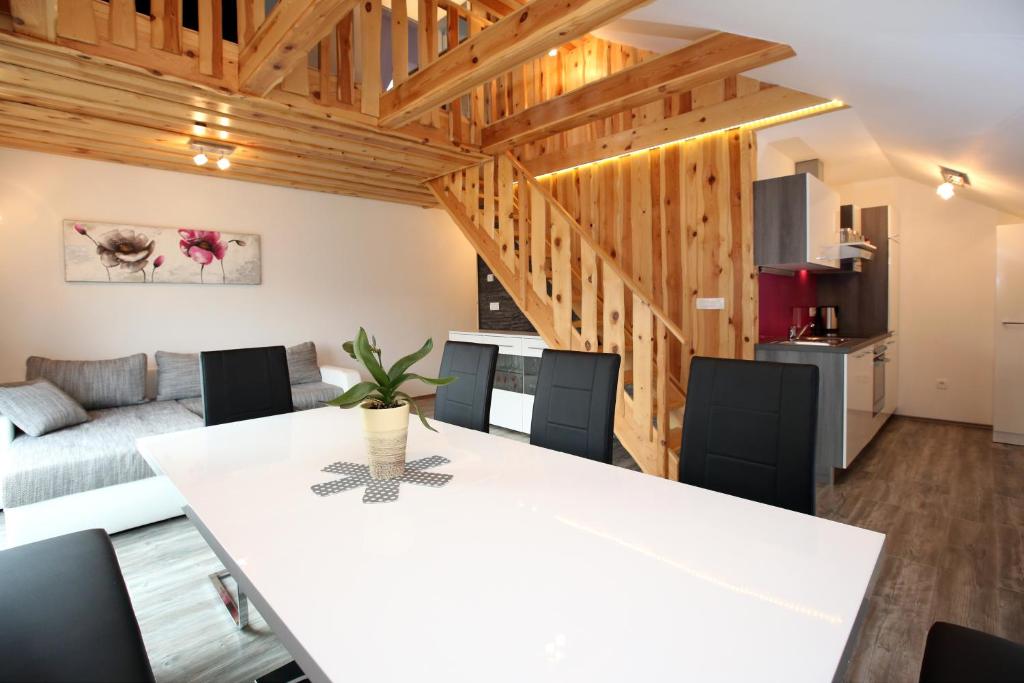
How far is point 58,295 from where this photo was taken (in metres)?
4.04

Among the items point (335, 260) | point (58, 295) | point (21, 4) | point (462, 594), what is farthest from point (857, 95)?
point (58, 295)

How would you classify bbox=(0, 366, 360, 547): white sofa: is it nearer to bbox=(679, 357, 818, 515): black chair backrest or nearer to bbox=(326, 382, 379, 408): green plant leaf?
bbox=(326, 382, 379, 408): green plant leaf

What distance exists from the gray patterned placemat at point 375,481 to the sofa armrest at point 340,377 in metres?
3.25

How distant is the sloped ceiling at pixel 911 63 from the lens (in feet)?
5.03

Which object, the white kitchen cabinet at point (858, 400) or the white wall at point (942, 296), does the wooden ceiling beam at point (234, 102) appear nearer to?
the white kitchen cabinet at point (858, 400)

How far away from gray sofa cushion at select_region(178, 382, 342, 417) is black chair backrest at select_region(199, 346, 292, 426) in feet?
4.79

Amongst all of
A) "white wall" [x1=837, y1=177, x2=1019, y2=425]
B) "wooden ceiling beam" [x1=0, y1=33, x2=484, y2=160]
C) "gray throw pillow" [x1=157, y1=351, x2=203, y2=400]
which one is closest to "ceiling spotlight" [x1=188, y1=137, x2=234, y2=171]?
"wooden ceiling beam" [x1=0, y1=33, x2=484, y2=160]

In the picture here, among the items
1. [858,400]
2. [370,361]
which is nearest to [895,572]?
[858,400]

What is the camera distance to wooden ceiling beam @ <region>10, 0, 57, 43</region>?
2.25 metres

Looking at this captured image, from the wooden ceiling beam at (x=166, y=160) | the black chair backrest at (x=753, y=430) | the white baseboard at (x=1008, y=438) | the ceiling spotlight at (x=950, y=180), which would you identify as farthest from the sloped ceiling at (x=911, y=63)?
the wooden ceiling beam at (x=166, y=160)

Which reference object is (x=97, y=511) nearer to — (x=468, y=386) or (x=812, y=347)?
(x=468, y=386)

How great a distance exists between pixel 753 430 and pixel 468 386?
1279 millimetres

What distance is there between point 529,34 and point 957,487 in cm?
379

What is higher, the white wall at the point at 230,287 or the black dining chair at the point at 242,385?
the white wall at the point at 230,287
